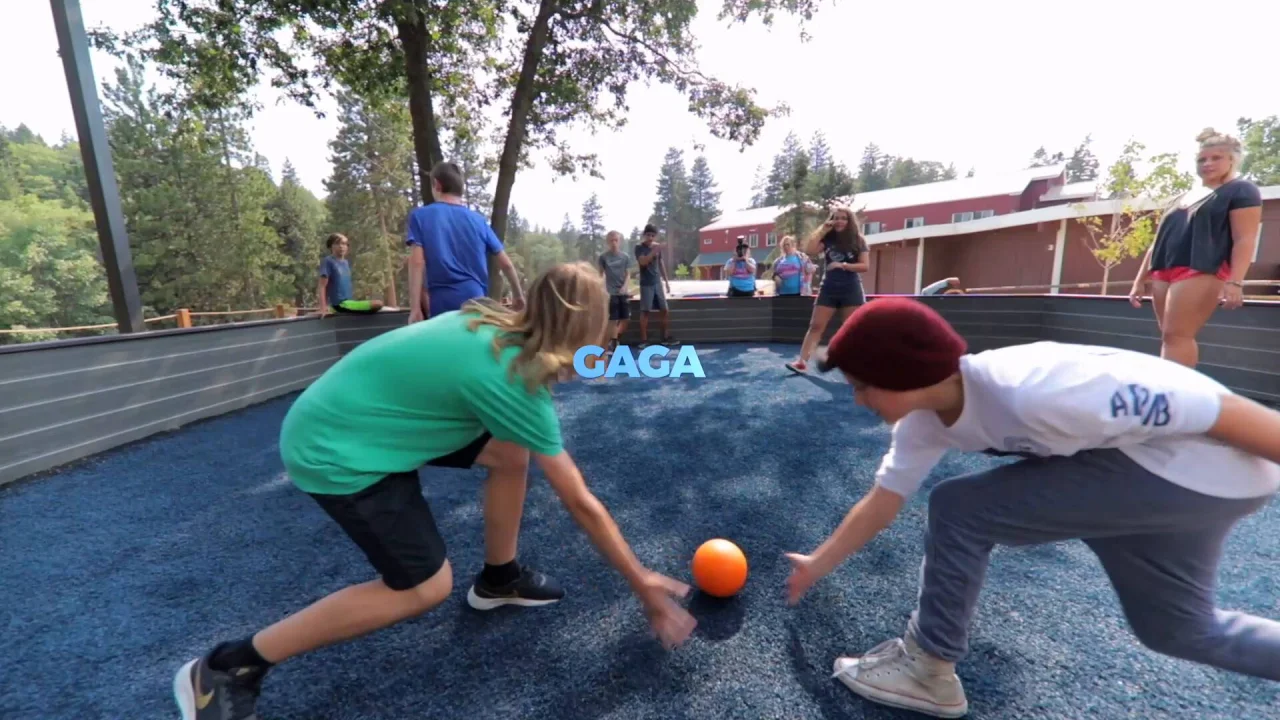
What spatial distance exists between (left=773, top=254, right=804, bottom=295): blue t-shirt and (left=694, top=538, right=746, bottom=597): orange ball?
798cm

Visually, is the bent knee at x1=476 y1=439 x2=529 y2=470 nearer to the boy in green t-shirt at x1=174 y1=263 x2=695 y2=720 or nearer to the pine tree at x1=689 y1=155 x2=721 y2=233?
the boy in green t-shirt at x1=174 y1=263 x2=695 y2=720

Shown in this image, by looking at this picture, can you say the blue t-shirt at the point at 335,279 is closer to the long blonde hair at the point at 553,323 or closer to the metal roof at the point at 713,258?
the long blonde hair at the point at 553,323

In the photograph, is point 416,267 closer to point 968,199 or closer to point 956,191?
point 968,199

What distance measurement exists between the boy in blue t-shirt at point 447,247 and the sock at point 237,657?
2343mm

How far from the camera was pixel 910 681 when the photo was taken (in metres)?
1.57

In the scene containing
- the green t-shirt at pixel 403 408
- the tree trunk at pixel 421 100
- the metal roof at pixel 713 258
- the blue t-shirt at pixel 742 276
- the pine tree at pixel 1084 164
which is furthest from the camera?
the pine tree at pixel 1084 164

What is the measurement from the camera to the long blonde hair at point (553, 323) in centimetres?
135

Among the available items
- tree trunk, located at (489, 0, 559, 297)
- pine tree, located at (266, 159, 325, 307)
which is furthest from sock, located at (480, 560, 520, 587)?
pine tree, located at (266, 159, 325, 307)

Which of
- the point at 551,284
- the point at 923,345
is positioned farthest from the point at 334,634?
the point at 923,345

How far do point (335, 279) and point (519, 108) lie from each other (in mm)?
4361

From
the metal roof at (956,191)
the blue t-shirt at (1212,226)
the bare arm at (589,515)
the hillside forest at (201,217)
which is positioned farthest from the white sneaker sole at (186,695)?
the metal roof at (956,191)

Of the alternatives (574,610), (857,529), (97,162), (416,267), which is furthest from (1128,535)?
(97,162)

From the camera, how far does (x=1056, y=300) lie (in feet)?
22.9

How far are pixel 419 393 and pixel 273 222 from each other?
43.9 metres
